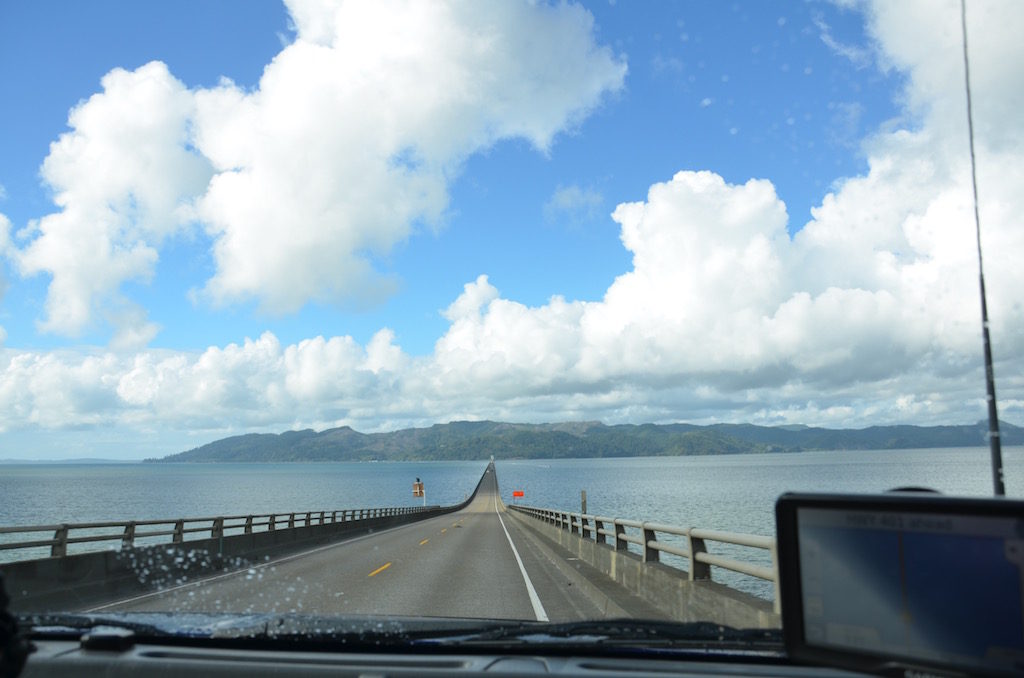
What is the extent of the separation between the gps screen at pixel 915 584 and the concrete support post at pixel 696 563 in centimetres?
625

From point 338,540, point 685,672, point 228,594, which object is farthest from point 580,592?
point 338,540

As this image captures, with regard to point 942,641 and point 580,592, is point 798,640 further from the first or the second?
point 580,592

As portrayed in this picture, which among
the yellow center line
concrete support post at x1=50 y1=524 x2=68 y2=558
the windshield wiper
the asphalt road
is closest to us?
the windshield wiper

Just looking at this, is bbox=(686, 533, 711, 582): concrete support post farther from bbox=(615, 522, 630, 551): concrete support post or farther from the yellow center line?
the yellow center line

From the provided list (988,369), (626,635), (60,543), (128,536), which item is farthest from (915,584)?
(128,536)

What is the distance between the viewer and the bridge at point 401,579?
317 inches

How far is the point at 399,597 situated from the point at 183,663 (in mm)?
8824

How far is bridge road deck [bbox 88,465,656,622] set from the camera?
35.8ft

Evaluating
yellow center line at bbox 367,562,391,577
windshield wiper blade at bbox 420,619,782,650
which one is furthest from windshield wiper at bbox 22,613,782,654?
yellow center line at bbox 367,562,391,577

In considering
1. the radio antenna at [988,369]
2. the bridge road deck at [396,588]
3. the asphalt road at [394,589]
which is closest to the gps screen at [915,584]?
the radio antenna at [988,369]

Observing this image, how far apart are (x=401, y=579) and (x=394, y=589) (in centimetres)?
170

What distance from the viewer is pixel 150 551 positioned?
1819 centimetres

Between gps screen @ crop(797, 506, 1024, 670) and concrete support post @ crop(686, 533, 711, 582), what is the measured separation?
20.5ft

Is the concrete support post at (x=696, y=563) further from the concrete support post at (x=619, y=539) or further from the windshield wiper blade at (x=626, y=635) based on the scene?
the concrete support post at (x=619, y=539)
